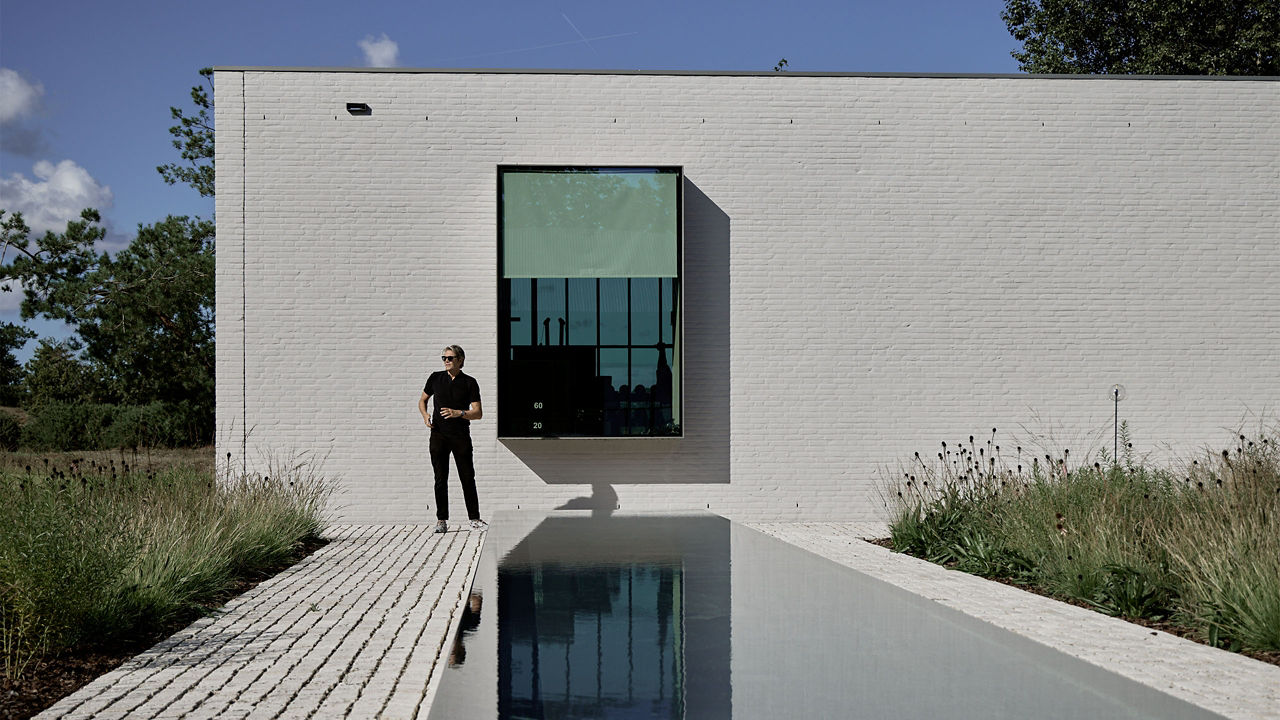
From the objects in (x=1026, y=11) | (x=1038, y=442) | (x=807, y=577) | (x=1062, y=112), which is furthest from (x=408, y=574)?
(x=1026, y=11)

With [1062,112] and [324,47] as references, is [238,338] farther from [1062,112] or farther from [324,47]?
[1062,112]

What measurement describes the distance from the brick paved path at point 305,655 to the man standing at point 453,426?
7.36 feet

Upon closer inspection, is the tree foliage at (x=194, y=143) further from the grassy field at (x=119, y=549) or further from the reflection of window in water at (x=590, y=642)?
the reflection of window in water at (x=590, y=642)

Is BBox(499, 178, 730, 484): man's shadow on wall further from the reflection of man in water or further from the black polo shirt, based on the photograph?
the reflection of man in water

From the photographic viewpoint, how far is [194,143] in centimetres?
2525

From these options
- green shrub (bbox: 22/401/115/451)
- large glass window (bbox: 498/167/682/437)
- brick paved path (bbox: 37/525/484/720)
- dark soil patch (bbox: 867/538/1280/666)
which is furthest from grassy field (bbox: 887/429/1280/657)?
green shrub (bbox: 22/401/115/451)

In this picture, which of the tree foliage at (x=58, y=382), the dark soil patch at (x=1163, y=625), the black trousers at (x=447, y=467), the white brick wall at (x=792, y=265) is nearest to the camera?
the dark soil patch at (x=1163, y=625)

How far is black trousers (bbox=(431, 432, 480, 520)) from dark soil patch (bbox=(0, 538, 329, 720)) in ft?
13.9

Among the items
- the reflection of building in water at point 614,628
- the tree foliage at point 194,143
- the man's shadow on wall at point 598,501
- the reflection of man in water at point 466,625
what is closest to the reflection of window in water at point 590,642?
the reflection of building in water at point 614,628

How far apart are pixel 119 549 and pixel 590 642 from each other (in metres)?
2.63

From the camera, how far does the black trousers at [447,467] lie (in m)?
9.76

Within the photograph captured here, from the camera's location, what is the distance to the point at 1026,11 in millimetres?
21078

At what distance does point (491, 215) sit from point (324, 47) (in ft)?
19.8

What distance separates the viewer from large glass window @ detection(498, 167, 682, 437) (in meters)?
10.7
